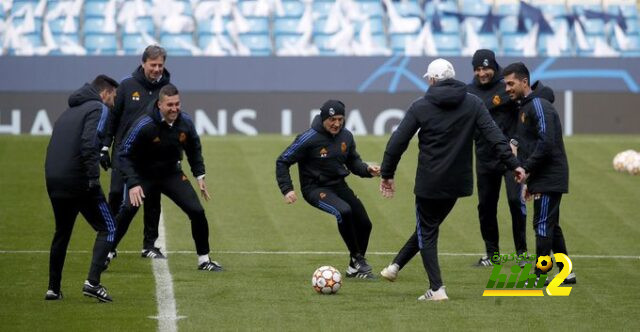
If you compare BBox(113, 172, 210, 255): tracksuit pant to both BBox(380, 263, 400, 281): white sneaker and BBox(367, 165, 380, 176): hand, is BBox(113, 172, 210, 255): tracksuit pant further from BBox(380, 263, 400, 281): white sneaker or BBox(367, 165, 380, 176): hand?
BBox(380, 263, 400, 281): white sneaker

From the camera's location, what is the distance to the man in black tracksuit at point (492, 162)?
44.7 feet

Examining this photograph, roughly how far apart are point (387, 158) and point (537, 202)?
5.52ft

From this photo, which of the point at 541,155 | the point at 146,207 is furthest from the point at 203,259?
the point at 541,155

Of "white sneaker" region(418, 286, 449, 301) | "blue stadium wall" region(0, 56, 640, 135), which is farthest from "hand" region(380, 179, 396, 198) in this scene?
"blue stadium wall" region(0, 56, 640, 135)

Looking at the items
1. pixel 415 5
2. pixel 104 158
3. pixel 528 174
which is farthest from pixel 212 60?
pixel 528 174

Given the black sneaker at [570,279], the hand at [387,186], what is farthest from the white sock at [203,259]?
the black sneaker at [570,279]

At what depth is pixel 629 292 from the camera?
1209 cm

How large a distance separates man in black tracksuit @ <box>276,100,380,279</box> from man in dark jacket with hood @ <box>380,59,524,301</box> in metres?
1.53

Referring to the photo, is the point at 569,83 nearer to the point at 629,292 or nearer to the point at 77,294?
the point at 629,292

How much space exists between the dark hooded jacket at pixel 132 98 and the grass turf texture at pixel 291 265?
4.53 feet

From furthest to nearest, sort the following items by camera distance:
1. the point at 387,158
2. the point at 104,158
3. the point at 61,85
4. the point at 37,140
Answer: the point at 61,85
the point at 37,140
the point at 104,158
the point at 387,158

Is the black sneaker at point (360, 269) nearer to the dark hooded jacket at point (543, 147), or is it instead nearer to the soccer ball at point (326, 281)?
the soccer ball at point (326, 281)

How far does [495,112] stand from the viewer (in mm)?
13773

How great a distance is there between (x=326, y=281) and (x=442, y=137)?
162 centimetres
